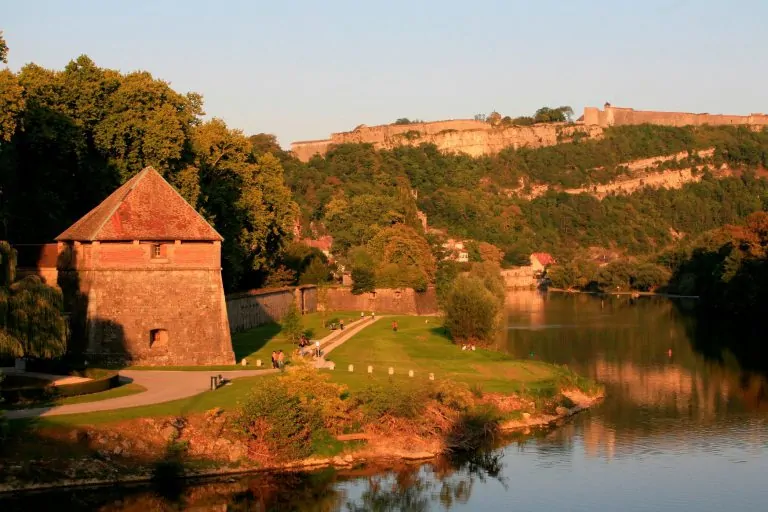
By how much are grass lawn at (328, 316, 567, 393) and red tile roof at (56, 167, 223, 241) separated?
7991mm

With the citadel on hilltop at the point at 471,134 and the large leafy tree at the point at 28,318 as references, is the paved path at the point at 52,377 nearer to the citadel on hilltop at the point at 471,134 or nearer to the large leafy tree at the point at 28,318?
the large leafy tree at the point at 28,318

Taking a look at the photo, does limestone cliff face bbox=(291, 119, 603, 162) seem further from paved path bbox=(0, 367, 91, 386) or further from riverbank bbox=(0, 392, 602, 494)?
riverbank bbox=(0, 392, 602, 494)

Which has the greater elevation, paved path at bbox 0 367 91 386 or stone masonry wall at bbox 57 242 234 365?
stone masonry wall at bbox 57 242 234 365

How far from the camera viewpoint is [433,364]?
45.7m

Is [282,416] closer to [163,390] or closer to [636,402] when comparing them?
[163,390]

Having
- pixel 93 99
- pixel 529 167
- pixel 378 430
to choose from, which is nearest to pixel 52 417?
pixel 378 430

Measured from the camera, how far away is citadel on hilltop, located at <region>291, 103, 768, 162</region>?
175m

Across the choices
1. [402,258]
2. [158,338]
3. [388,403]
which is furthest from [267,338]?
[402,258]

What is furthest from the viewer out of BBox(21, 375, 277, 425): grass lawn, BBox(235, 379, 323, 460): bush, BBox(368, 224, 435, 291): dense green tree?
BBox(368, 224, 435, 291): dense green tree

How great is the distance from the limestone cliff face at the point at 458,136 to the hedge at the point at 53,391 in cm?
13711

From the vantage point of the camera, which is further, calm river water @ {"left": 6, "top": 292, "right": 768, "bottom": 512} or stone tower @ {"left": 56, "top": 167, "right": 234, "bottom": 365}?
stone tower @ {"left": 56, "top": 167, "right": 234, "bottom": 365}

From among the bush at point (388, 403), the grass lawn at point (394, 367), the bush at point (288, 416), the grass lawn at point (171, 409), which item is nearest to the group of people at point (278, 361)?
the grass lawn at point (394, 367)

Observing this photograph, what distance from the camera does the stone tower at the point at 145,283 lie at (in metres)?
39.2

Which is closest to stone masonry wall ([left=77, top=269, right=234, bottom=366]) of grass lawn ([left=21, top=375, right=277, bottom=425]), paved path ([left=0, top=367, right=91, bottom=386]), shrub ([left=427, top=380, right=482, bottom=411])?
paved path ([left=0, top=367, right=91, bottom=386])
